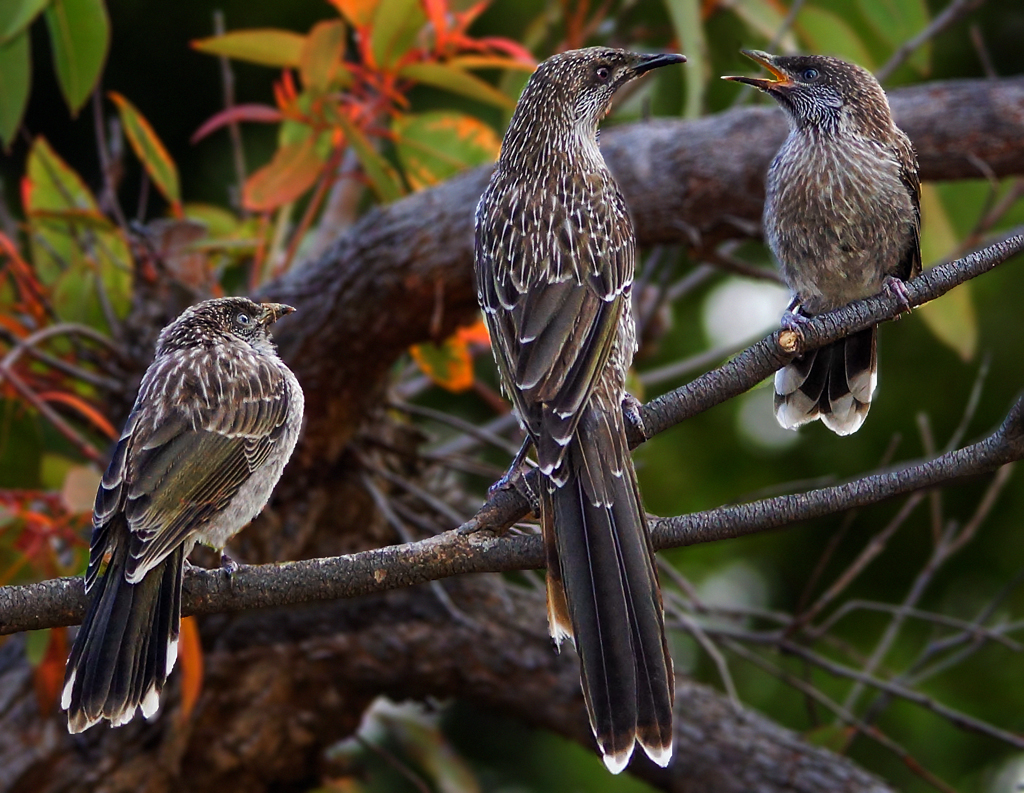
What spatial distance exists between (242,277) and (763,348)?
13.2 feet

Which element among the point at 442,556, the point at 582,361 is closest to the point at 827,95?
the point at 582,361

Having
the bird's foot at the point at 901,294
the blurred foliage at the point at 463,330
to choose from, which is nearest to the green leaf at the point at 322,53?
the blurred foliage at the point at 463,330

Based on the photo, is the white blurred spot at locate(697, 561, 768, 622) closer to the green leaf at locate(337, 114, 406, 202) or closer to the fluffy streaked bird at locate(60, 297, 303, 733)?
the green leaf at locate(337, 114, 406, 202)

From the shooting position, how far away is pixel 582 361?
2369mm

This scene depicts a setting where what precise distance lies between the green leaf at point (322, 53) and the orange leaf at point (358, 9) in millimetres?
434

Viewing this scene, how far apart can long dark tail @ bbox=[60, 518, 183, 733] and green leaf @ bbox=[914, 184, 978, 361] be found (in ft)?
9.61

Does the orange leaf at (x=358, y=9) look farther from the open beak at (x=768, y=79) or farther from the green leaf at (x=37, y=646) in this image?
the green leaf at (x=37, y=646)

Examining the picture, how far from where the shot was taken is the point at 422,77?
409 cm

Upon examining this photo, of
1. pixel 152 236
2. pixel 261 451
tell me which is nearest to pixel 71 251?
pixel 152 236

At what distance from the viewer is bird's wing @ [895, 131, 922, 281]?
9.78 feet

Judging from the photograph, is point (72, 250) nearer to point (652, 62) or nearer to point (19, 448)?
point (19, 448)

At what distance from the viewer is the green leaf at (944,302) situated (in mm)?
4406

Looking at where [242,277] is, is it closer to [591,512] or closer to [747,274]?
[747,274]

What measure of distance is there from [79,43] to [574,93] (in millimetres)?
1534
